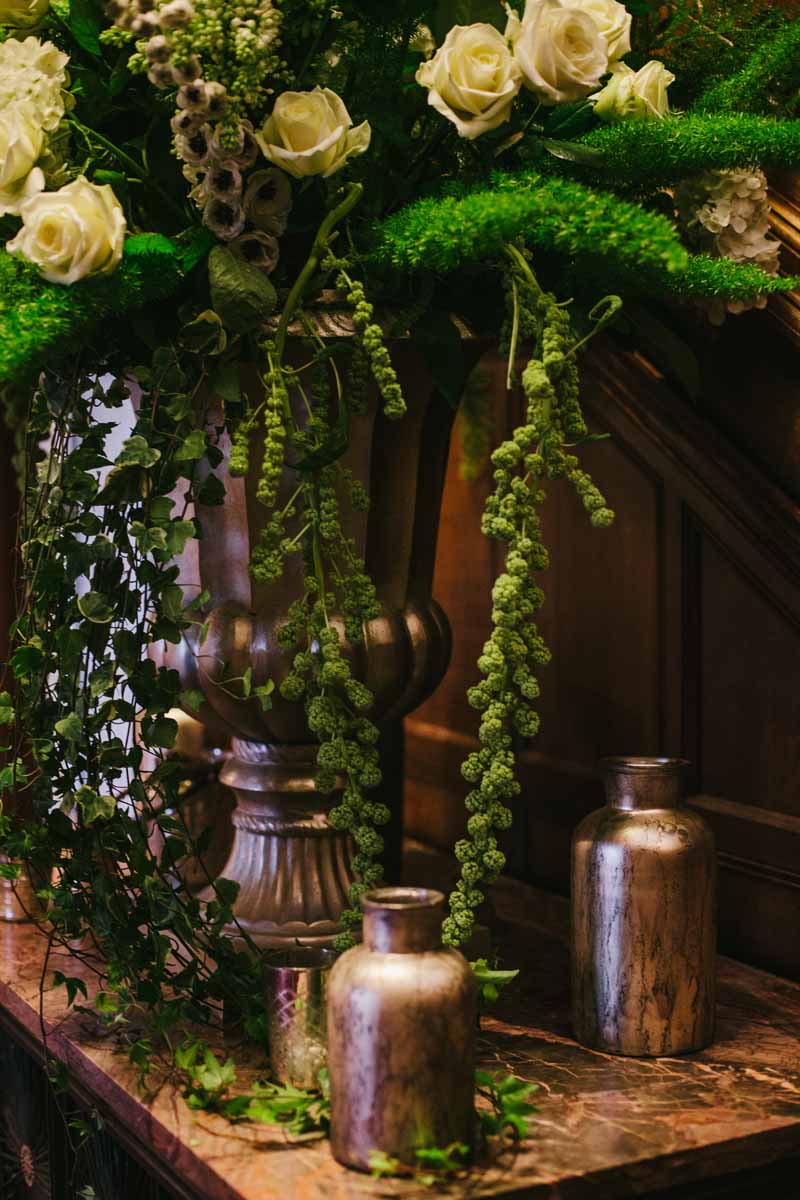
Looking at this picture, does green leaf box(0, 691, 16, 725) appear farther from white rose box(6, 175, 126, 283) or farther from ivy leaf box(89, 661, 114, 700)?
white rose box(6, 175, 126, 283)

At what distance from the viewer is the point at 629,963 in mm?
1068

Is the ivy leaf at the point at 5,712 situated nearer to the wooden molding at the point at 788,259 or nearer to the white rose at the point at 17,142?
the white rose at the point at 17,142

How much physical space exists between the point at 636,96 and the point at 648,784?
54 centimetres

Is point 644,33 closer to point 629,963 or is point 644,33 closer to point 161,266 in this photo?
point 161,266

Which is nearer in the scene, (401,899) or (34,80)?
(401,899)

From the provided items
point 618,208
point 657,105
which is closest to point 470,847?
point 618,208

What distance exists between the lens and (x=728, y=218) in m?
1.11

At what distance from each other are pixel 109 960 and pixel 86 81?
2.34 ft

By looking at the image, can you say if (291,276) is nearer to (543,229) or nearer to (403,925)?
(543,229)

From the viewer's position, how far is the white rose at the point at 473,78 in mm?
997

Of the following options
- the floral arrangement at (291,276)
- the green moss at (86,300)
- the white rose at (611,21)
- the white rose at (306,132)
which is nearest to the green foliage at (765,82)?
the floral arrangement at (291,276)

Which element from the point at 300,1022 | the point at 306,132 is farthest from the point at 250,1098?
the point at 306,132

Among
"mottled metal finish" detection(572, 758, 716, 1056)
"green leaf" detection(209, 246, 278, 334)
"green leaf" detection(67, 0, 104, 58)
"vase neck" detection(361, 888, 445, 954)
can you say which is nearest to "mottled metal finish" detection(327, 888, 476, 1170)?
"vase neck" detection(361, 888, 445, 954)

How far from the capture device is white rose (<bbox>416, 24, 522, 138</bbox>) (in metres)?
1.00
